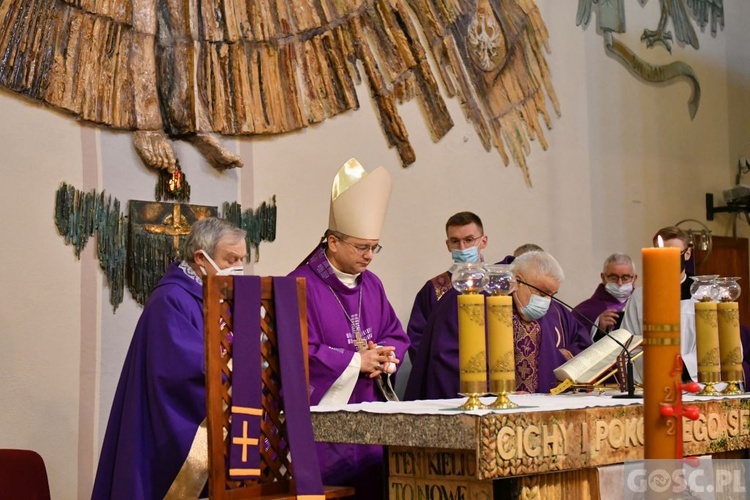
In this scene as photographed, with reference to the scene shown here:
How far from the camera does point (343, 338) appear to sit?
5.02m

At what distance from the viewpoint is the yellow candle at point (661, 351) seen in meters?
1.49

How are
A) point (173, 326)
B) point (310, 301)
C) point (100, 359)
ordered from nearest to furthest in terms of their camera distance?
1. point (173, 326)
2. point (310, 301)
3. point (100, 359)

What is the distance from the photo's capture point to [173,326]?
4281 mm

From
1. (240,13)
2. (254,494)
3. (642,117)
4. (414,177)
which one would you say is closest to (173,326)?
(254,494)

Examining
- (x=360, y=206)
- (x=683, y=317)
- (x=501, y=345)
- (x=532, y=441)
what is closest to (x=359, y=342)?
(x=360, y=206)

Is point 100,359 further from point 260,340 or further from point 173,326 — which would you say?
point 260,340

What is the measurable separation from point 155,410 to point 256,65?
273cm

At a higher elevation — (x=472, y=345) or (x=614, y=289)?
(x=614, y=289)

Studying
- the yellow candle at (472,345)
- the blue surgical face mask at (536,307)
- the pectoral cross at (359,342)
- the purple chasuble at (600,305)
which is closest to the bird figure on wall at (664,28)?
the purple chasuble at (600,305)

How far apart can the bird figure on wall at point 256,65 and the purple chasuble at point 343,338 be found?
130 centimetres

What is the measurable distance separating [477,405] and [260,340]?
0.72 m

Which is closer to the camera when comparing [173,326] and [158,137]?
[173,326]

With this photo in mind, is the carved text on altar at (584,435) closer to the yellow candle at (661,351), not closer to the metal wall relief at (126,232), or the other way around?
the yellow candle at (661,351)

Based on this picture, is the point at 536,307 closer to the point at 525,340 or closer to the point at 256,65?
the point at 525,340
